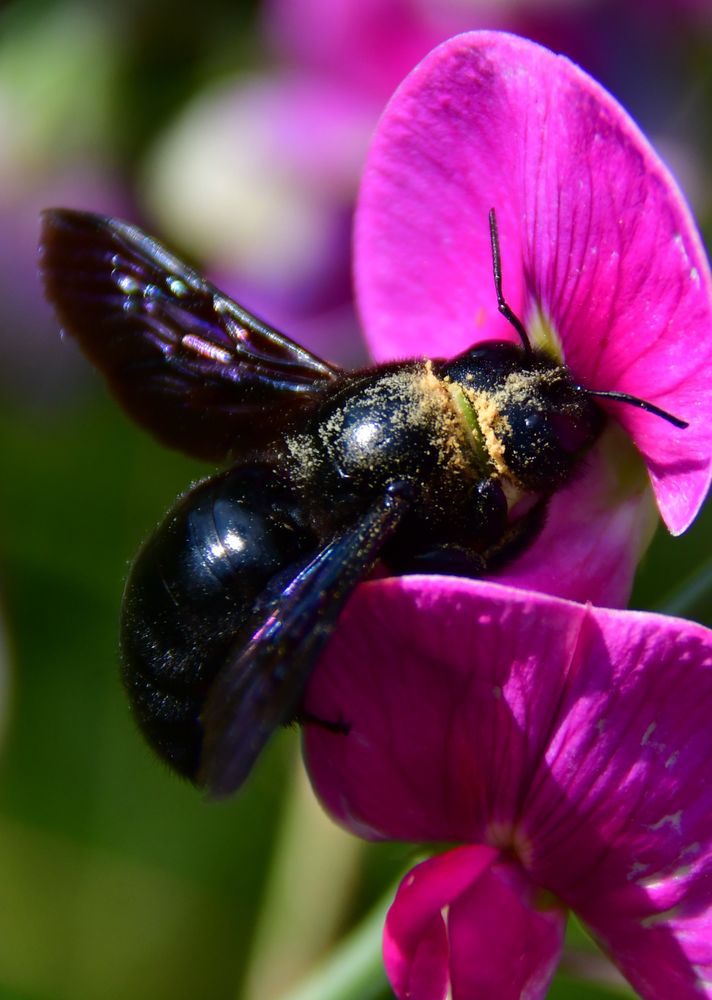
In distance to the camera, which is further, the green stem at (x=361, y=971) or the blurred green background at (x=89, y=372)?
the blurred green background at (x=89, y=372)

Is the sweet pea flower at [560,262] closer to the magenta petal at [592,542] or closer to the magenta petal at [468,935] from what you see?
the magenta petal at [592,542]

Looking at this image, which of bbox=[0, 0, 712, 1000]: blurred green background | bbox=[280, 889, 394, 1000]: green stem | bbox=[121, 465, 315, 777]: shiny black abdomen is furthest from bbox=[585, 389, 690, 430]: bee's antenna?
bbox=[0, 0, 712, 1000]: blurred green background

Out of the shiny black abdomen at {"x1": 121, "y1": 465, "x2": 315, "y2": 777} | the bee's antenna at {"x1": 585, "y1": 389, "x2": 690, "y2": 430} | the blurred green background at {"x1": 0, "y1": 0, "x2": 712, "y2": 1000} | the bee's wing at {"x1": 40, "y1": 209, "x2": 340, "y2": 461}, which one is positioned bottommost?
the blurred green background at {"x1": 0, "y1": 0, "x2": 712, "y2": 1000}

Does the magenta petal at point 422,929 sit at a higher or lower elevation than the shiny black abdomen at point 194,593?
A: lower

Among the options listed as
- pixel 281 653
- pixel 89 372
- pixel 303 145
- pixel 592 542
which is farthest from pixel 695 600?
pixel 89 372

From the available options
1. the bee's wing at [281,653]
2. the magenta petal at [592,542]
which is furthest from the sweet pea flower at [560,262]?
the bee's wing at [281,653]

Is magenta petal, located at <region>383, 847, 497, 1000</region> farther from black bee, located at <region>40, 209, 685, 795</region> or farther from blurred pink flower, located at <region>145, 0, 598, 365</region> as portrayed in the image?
blurred pink flower, located at <region>145, 0, 598, 365</region>

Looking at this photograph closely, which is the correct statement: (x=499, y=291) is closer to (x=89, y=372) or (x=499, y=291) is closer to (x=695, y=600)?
(x=695, y=600)

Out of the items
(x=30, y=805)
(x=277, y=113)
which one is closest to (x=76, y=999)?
(x=30, y=805)
